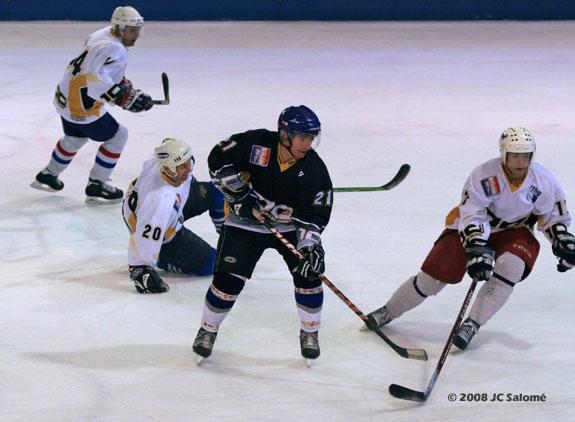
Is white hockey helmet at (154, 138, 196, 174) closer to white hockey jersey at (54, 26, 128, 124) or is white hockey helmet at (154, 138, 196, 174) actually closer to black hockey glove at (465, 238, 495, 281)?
black hockey glove at (465, 238, 495, 281)

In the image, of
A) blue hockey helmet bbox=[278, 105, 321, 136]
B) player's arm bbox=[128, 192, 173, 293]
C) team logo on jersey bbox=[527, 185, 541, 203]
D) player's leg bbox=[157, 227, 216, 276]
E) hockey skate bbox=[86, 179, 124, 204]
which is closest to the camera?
blue hockey helmet bbox=[278, 105, 321, 136]

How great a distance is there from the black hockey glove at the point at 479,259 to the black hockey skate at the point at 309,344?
0.65 m

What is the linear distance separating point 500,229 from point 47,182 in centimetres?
310

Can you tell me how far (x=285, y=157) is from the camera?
4.24m

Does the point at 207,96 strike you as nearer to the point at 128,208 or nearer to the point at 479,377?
the point at 128,208

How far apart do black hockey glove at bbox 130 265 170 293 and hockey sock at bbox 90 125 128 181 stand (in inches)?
61.6

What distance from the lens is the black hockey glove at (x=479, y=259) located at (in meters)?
4.21

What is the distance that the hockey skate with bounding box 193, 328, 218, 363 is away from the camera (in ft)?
14.1

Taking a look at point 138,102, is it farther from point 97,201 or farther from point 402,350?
point 402,350

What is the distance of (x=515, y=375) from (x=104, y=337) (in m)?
1.65
